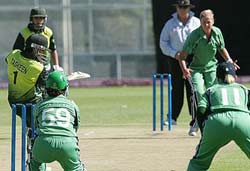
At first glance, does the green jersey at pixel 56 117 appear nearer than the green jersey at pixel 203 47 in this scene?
Yes

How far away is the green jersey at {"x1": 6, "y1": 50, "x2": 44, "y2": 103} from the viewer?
10977mm

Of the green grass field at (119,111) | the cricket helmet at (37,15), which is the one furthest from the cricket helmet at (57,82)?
the cricket helmet at (37,15)

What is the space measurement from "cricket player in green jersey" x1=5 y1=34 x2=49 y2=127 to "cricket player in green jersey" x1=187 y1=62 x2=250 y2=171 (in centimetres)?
230

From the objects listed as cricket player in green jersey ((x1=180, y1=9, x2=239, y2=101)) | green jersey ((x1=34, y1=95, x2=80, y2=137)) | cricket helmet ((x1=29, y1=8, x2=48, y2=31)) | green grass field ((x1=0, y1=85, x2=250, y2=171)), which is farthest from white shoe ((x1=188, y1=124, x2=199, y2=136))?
green jersey ((x1=34, y1=95, x2=80, y2=137))

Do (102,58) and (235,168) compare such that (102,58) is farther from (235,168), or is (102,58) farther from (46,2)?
(235,168)

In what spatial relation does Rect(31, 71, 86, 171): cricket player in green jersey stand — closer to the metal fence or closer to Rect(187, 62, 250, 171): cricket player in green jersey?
Rect(187, 62, 250, 171): cricket player in green jersey

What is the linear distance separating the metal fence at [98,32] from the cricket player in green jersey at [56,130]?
829 inches

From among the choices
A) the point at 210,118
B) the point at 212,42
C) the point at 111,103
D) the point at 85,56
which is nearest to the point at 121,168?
the point at 210,118

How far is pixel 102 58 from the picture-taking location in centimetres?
3092

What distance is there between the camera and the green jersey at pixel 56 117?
9.16 metres

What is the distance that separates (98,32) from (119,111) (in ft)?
37.4

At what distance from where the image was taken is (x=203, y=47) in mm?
13547

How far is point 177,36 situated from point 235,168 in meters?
4.93

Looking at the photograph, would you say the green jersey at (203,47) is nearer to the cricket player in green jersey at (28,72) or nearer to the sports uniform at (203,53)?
the sports uniform at (203,53)
